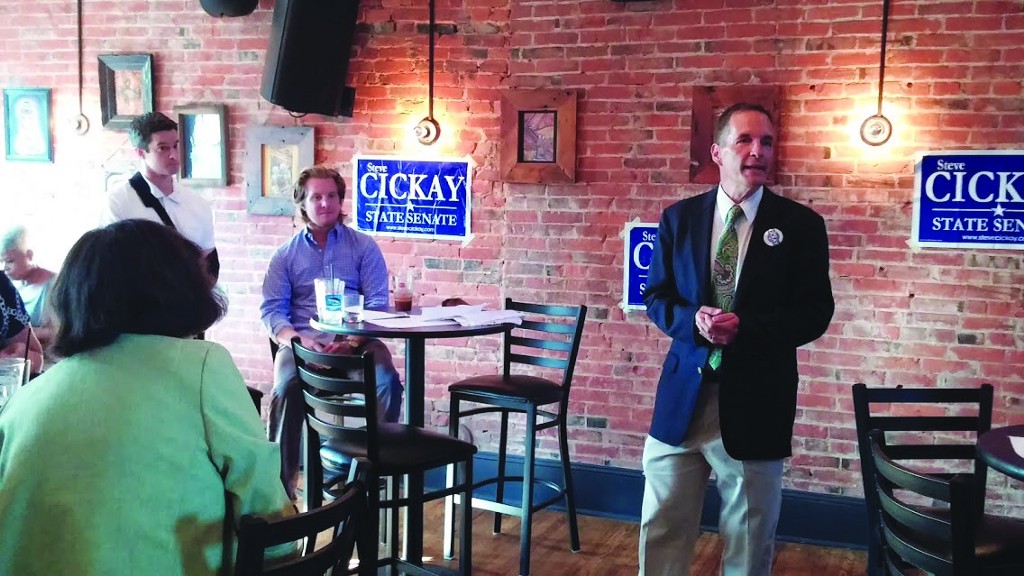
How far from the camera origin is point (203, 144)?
4.96 m

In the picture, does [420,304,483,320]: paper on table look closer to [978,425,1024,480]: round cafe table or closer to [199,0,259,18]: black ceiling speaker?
[978,425,1024,480]: round cafe table

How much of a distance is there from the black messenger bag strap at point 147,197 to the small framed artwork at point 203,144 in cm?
88

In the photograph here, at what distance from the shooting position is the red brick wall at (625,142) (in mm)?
3766

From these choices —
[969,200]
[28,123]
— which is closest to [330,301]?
[969,200]

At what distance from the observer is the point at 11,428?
5.36 feet

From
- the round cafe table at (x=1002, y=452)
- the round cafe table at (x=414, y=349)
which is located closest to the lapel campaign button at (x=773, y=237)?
the round cafe table at (x=1002, y=452)

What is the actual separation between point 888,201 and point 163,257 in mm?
3054

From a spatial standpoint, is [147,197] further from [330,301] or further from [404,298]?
[404,298]

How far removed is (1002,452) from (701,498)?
0.81m

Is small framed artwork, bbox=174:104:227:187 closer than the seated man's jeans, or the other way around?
the seated man's jeans

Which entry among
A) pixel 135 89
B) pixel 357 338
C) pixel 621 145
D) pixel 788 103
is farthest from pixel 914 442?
pixel 135 89

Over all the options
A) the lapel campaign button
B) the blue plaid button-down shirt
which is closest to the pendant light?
the blue plaid button-down shirt

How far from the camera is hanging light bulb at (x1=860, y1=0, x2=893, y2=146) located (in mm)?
3777

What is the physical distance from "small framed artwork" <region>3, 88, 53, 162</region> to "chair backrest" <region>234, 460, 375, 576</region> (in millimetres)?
4268
